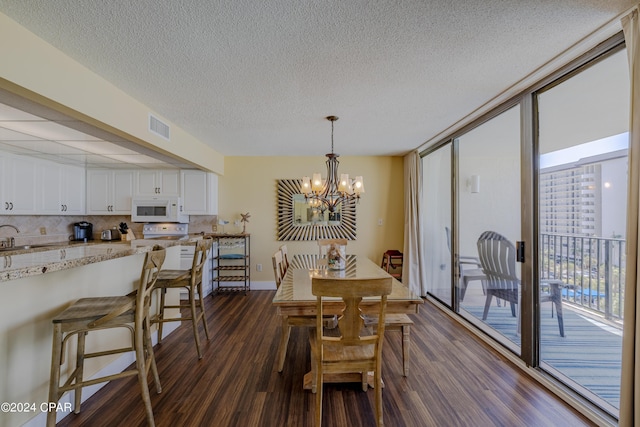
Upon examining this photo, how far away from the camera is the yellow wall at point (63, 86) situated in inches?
61.8

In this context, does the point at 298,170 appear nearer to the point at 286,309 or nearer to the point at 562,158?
the point at 286,309

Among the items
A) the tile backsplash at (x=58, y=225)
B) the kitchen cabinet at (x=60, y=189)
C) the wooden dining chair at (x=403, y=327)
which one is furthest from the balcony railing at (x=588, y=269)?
the kitchen cabinet at (x=60, y=189)

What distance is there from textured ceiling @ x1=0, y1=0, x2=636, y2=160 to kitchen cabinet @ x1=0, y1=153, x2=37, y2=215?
8.58 feet

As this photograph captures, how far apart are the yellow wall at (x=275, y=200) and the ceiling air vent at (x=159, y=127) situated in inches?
74.3

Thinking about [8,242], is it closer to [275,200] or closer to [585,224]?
[275,200]

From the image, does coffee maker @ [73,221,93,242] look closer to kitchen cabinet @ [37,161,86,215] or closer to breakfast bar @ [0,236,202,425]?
kitchen cabinet @ [37,161,86,215]

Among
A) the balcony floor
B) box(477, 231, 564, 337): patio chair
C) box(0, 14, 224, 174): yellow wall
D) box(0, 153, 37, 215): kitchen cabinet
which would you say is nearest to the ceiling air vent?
box(0, 14, 224, 174): yellow wall

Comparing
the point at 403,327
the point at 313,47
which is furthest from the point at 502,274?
the point at 313,47

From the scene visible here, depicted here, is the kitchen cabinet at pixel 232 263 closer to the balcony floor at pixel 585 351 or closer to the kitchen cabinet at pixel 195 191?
the kitchen cabinet at pixel 195 191

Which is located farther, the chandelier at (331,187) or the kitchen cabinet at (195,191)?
the kitchen cabinet at (195,191)

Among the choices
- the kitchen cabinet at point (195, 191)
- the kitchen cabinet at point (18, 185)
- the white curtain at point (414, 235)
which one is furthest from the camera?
the kitchen cabinet at point (195, 191)

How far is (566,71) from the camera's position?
79.7 inches

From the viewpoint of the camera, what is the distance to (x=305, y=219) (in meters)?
4.98

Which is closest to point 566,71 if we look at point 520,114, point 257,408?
point 520,114
